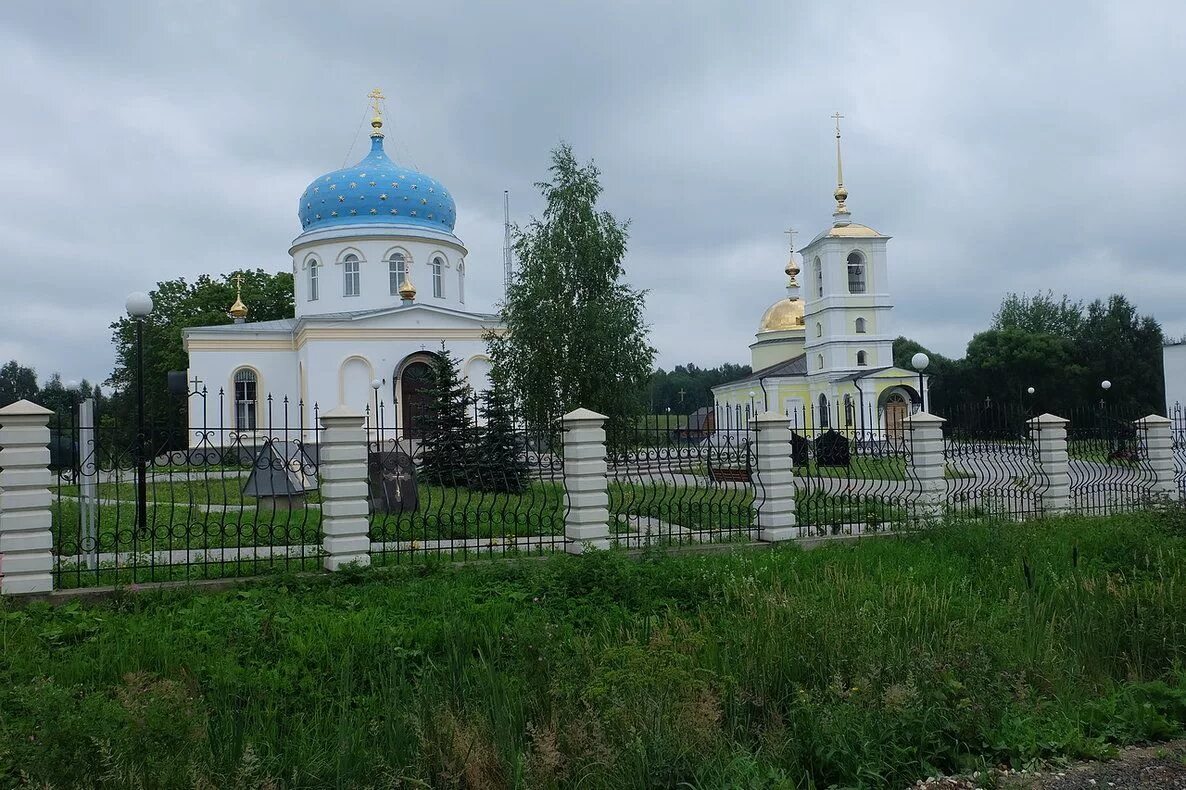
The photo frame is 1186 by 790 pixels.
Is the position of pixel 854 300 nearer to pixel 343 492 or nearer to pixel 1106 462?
pixel 1106 462

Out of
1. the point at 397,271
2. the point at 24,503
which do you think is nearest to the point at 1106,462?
the point at 24,503

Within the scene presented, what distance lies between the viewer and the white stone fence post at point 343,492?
28.7 feet

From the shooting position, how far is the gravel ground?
167 inches

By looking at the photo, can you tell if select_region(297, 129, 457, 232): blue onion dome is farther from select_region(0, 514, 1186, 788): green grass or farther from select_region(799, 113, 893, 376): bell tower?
select_region(0, 514, 1186, 788): green grass

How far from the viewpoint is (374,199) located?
1399 inches

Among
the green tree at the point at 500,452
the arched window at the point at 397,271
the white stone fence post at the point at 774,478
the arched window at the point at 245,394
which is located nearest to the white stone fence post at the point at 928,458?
the white stone fence post at the point at 774,478

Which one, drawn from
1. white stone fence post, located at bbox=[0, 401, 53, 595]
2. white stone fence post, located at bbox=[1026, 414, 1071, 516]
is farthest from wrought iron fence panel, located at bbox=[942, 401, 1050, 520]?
white stone fence post, located at bbox=[0, 401, 53, 595]

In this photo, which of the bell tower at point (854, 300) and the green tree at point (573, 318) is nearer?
the green tree at point (573, 318)

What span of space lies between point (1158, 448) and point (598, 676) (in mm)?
12719

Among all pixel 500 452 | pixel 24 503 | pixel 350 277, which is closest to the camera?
pixel 24 503

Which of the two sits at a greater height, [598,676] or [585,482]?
[585,482]

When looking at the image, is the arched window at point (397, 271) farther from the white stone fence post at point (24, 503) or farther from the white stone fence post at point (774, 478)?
the white stone fence post at point (24, 503)

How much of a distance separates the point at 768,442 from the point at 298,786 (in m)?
7.36

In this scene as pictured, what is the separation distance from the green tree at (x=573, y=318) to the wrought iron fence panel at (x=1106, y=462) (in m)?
8.63
